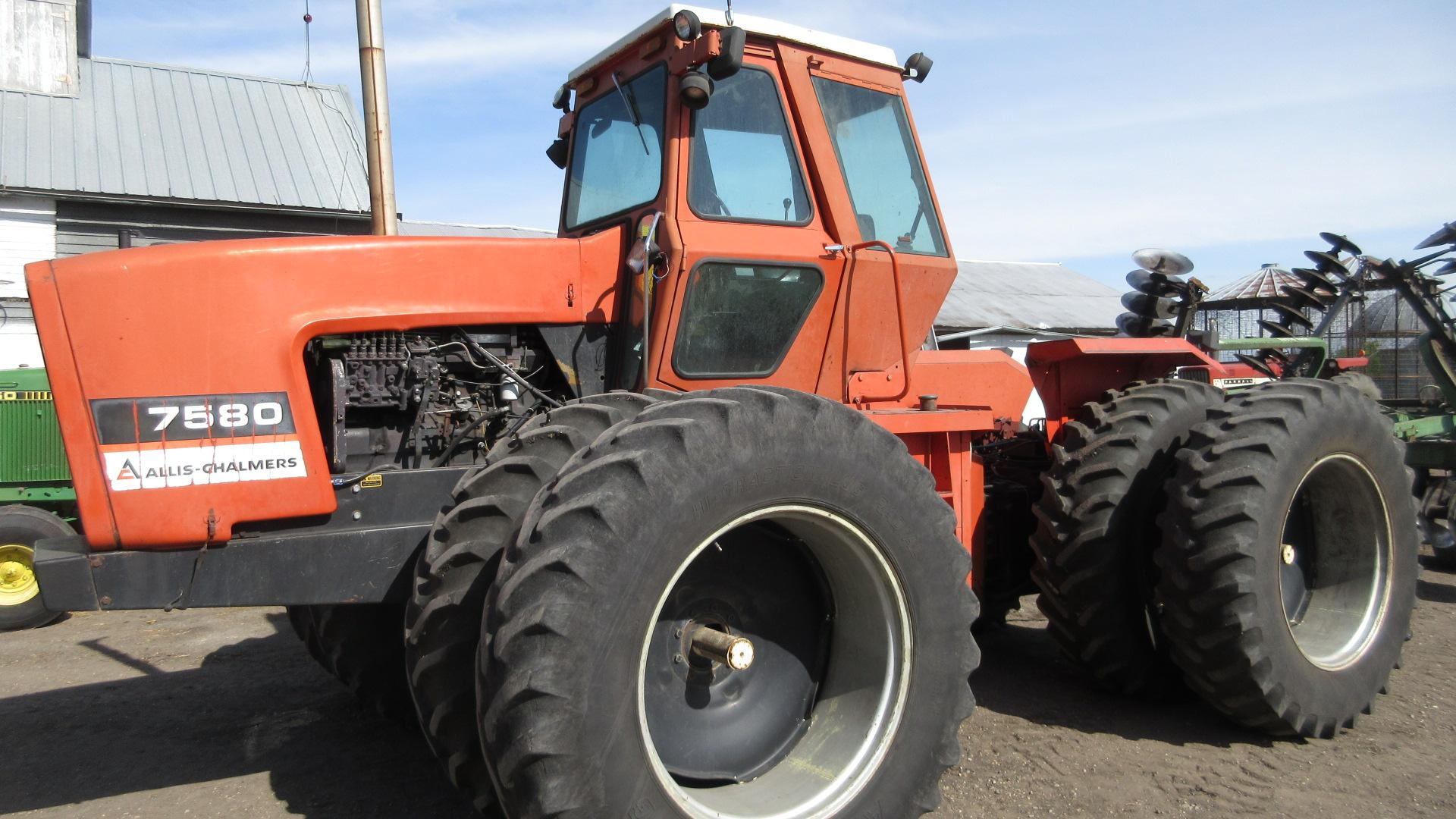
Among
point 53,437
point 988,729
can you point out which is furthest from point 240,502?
point 53,437

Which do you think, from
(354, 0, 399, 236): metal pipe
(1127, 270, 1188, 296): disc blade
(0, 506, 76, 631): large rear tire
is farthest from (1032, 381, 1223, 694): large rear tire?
(0, 506, 76, 631): large rear tire

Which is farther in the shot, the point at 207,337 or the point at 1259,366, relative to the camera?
the point at 1259,366

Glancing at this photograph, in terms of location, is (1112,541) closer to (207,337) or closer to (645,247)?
(645,247)

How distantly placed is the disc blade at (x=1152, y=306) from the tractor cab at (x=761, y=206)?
2591 millimetres

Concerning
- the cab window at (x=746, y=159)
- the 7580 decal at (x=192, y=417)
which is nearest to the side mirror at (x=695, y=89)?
the cab window at (x=746, y=159)

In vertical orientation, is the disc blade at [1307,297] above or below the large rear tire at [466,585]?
above

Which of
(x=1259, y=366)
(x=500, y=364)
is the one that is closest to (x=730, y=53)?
(x=500, y=364)

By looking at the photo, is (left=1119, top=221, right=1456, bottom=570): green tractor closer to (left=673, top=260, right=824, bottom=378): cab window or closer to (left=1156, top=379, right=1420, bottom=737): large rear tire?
(left=1156, top=379, right=1420, bottom=737): large rear tire

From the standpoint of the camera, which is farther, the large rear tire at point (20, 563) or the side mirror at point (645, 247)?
the large rear tire at point (20, 563)

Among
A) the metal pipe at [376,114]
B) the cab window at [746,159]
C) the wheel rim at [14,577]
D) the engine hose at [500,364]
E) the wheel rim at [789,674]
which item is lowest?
the wheel rim at [14,577]

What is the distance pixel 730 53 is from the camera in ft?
12.3

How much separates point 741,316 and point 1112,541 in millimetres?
1938

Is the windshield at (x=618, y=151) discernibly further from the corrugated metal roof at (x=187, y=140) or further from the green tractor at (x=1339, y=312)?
the corrugated metal roof at (x=187, y=140)

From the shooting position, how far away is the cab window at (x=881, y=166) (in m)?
4.37
